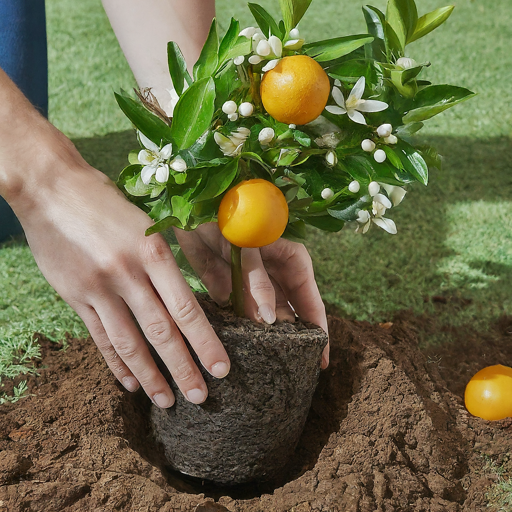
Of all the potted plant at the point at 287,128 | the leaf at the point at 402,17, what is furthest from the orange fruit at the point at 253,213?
the leaf at the point at 402,17

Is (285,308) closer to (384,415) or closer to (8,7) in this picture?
(384,415)

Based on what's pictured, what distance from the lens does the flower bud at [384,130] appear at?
0.92 metres

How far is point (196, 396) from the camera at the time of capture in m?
1.13

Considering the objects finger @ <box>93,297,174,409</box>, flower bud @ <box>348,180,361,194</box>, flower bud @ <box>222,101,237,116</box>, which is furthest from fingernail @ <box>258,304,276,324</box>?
flower bud @ <box>222,101,237,116</box>

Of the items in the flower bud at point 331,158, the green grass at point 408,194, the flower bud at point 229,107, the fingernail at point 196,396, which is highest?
the flower bud at point 229,107

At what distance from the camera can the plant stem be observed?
44.4 inches

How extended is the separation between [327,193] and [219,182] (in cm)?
18

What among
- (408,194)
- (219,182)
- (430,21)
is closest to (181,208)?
(219,182)

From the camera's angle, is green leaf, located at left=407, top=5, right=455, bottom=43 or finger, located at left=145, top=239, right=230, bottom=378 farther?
finger, located at left=145, top=239, right=230, bottom=378

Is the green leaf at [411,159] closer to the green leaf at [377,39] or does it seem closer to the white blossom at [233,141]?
the green leaf at [377,39]

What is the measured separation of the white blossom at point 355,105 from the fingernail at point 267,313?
0.44 metres

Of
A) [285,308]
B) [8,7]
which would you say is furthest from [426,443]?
[8,7]

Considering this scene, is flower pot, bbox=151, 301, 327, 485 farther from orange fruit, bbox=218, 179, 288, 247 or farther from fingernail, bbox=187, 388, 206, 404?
orange fruit, bbox=218, 179, 288, 247

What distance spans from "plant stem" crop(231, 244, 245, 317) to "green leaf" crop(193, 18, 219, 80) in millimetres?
336
